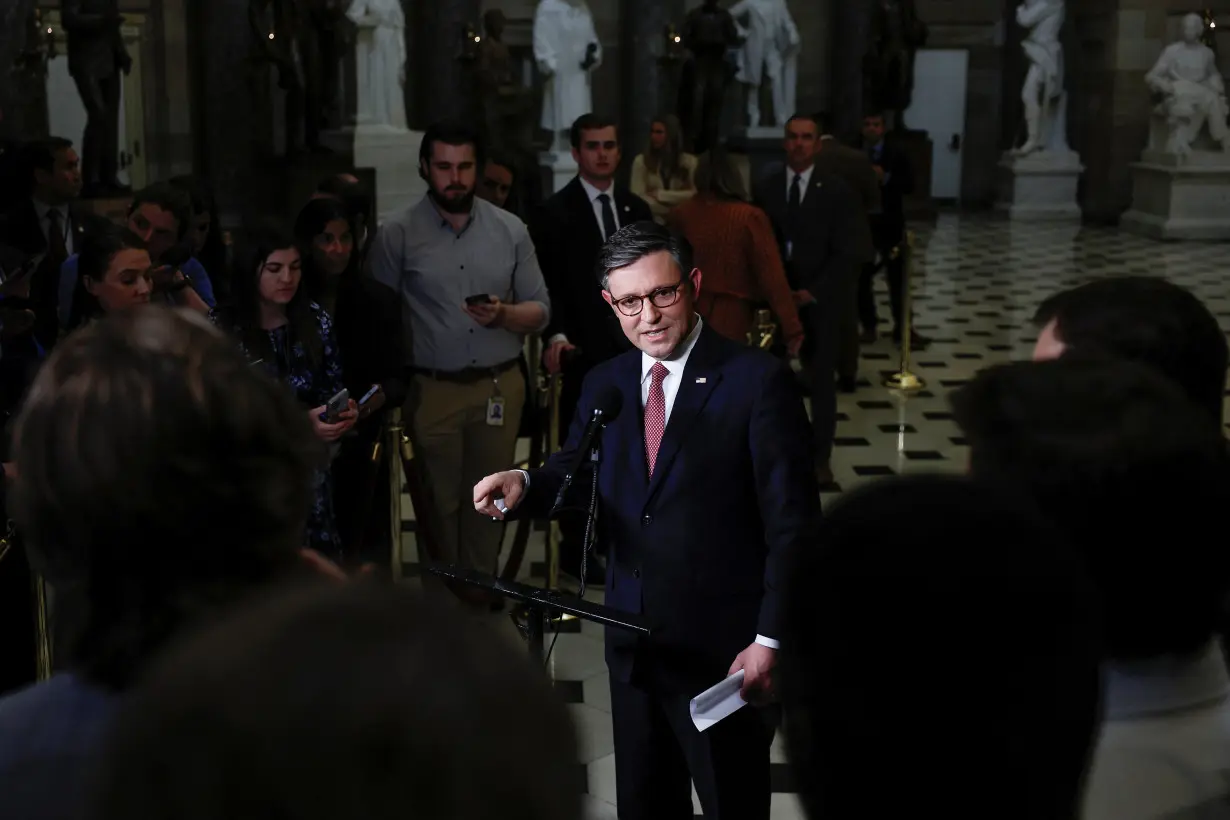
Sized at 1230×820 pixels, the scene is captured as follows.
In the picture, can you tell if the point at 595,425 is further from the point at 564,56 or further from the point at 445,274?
the point at 564,56

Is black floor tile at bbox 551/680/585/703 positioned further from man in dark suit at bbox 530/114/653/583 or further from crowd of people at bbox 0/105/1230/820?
crowd of people at bbox 0/105/1230/820

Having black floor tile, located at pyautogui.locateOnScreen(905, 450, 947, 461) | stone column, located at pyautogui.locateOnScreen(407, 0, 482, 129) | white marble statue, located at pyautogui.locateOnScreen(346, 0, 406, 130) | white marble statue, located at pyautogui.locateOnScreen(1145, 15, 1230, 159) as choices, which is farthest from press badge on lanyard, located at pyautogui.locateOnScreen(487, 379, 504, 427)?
white marble statue, located at pyautogui.locateOnScreen(1145, 15, 1230, 159)

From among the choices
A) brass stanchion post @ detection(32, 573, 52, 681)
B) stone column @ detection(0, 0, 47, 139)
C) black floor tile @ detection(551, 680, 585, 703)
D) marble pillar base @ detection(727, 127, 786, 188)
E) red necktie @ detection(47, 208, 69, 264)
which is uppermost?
stone column @ detection(0, 0, 47, 139)

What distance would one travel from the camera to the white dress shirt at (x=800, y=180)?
7.77 m

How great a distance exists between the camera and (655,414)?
319cm

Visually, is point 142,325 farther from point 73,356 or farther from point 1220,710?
point 1220,710

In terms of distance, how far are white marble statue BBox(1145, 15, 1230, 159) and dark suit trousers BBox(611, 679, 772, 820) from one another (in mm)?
19285

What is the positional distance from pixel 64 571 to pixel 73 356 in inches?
8.8

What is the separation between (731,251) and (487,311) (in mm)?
1608

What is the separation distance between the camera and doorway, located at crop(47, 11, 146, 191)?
17.5 meters

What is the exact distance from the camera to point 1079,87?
2427 cm

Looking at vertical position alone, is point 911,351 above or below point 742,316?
below

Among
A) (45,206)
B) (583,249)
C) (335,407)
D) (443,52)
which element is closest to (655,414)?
(335,407)

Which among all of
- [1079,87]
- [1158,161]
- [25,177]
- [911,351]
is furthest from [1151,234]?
[25,177]
